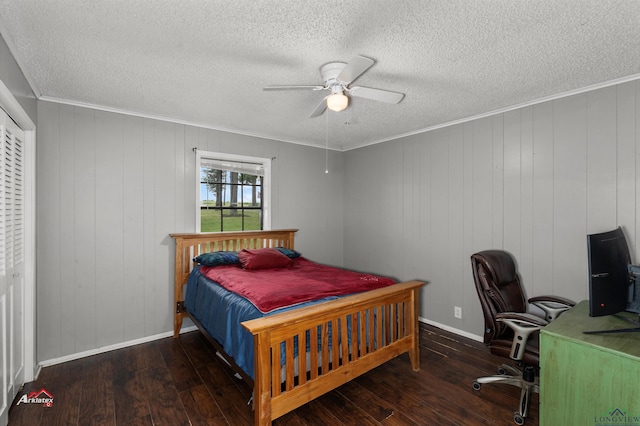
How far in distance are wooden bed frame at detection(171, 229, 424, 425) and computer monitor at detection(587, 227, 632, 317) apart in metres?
1.24

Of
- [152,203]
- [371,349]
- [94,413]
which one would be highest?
[152,203]

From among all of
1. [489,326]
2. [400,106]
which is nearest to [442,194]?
[400,106]

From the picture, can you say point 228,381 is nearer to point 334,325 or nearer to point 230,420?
point 230,420

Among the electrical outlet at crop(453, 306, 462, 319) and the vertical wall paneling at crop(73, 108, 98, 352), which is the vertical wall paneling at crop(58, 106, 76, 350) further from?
the electrical outlet at crop(453, 306, 462, 319)

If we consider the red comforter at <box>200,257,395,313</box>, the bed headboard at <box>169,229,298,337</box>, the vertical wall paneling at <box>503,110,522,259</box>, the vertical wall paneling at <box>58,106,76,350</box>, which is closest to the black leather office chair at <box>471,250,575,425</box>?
the vertical wall paneling at <box>503,110,522,259</box>

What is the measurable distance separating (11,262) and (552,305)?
165 inches

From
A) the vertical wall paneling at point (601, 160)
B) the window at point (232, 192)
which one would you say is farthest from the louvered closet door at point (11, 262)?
the vertical wall paneling at point (601, 160)

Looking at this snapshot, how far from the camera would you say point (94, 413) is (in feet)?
7.11

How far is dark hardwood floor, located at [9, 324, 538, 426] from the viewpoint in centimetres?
211

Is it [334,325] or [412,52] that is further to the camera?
[334,325]

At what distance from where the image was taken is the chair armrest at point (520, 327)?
204 cm

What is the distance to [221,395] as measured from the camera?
2371 mm

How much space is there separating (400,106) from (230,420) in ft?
10.0

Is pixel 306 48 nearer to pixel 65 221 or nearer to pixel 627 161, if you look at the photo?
pixel 627 161
